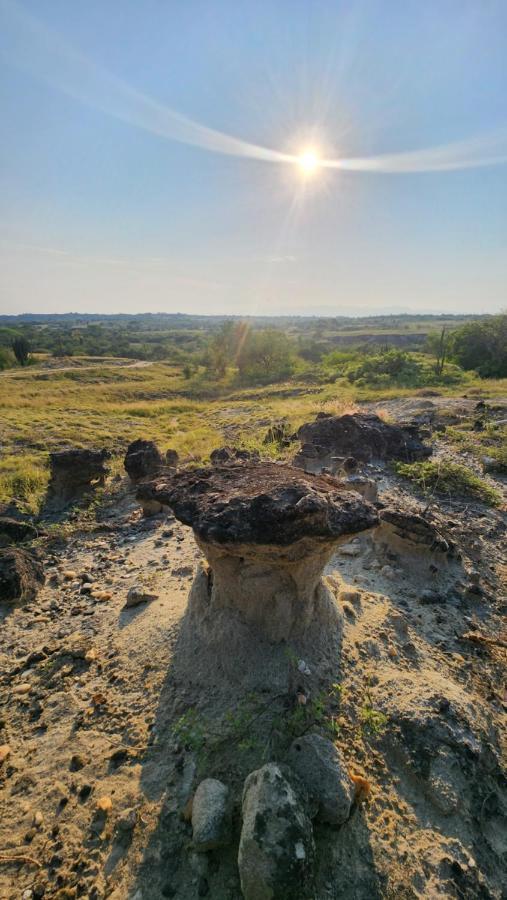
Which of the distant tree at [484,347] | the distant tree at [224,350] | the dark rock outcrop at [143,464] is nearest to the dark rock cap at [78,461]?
the dark rock outcrop at [143,464]

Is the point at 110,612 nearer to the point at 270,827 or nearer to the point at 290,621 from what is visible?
the point at 290,621

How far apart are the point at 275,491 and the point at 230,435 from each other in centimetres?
1428

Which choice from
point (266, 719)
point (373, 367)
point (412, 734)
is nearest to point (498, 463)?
point (412, 734)

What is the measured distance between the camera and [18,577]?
5.75 metres

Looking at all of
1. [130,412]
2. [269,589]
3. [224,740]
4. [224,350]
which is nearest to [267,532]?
[269,589]

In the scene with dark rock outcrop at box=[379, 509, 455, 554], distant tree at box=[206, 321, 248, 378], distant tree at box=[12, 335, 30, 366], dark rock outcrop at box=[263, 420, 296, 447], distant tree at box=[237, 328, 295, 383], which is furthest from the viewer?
distant tree at box=[12, 335, 30, 366]

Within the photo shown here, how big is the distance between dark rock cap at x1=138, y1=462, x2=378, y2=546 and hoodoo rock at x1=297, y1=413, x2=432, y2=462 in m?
7.56

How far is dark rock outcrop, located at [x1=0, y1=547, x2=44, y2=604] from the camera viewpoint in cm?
563

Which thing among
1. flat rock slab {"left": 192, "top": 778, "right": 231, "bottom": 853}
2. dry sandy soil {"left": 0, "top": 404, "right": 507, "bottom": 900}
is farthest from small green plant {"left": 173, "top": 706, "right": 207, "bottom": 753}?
flat rock slab {"left": 192, "top": 778, "right": 231, "bottom": 853}

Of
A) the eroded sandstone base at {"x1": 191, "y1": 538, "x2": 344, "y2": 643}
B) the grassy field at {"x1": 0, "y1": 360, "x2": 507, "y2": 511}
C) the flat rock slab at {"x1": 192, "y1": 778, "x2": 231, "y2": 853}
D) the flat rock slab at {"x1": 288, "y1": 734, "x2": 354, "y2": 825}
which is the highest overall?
the eroded sandstone base at {"x1": 191, "y1": 538, "x2": 344, "y2": 643}

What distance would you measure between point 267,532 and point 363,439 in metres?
9.07

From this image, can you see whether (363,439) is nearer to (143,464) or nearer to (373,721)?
(143,464)

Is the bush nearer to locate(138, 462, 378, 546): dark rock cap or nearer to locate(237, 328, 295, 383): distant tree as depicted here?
locate(237, 328, 295, 383): distant tree

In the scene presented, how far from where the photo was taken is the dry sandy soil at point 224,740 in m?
2.69
